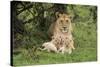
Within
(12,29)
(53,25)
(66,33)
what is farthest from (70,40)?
(12,29)

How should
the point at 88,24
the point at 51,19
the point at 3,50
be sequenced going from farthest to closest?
the point at 88,24 → the point at 51,19 → the point at 3,50

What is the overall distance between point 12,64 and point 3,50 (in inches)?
5.9

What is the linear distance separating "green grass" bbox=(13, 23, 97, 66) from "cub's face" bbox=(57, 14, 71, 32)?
8 centimetres

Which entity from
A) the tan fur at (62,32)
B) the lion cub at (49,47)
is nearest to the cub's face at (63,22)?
the tan fur at (62,32)

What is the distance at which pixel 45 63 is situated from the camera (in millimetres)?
1925

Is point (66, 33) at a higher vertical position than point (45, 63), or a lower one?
higher

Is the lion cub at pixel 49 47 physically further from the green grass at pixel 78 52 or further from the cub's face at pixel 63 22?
the cub's face at pixel 63 22

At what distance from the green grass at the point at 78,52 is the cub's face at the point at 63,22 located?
0.08 m

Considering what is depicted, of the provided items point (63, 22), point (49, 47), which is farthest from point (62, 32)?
point (49, 47)

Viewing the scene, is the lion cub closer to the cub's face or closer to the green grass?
the green grass

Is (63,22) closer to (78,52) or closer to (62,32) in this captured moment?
(62,32)

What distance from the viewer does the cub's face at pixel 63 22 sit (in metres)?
1.99

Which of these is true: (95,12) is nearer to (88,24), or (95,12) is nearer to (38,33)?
(88,24)

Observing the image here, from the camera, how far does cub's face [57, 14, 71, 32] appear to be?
1991mm
